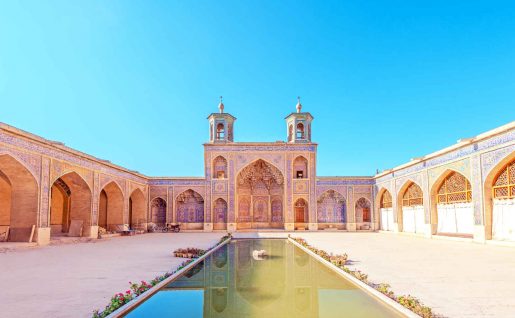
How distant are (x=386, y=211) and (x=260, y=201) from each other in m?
7.46

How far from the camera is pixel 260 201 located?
24156mm

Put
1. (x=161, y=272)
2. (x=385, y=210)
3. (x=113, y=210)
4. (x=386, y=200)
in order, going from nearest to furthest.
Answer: (x=161, y=272), (x=113, y=210), (x=385, y=210), (x=386, y=200)

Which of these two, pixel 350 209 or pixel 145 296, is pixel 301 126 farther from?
pixel 145 296

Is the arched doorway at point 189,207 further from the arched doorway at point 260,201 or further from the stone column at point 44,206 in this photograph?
the stone column at point 44,206

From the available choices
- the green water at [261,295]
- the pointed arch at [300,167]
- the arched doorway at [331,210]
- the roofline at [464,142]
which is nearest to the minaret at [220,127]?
the pointed arch at [300,167]

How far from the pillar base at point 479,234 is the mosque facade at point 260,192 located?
3cm

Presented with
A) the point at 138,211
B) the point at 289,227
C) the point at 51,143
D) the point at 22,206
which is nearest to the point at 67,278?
the point at 22,206

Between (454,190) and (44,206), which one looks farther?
(454,190)

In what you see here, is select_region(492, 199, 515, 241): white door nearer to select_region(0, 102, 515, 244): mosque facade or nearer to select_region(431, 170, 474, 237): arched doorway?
select_region(0, 102, 515, 244): mosque facade

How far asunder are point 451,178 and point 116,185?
48.2ft

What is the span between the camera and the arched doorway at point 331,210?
22906 mm

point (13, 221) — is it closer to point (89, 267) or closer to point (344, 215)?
point (89, 267)

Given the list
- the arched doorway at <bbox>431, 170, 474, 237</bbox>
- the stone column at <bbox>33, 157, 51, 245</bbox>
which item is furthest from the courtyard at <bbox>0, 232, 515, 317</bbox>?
the arched doorway at <bbox>431, 170, 474, 237</bbox>

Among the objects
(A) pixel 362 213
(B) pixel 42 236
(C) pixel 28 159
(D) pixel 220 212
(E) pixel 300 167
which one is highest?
(E) pixel 300 167
